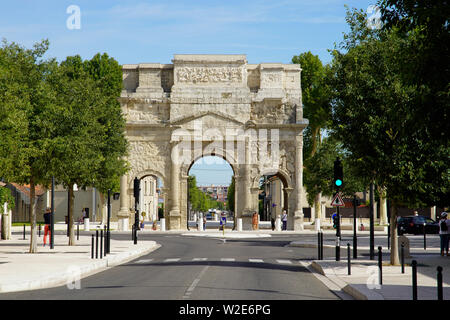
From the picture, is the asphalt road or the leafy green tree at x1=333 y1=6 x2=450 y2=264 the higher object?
the leafy green tree at x1=333 y1=6 x2=450 y2=264

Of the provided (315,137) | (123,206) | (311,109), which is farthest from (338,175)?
(315,137)

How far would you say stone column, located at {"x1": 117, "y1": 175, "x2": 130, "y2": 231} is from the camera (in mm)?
55594

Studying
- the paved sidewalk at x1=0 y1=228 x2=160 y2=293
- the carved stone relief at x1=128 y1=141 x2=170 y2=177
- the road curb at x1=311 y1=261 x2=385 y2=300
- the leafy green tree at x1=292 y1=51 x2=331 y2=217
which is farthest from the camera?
the leafy green tree at x1=292 y1=51 x2=331 y2=217

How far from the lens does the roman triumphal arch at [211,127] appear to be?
5584cm

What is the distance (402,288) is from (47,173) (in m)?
16.6

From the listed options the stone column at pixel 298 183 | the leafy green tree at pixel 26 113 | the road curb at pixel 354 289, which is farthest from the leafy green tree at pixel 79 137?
the stone column at pixel 298 183

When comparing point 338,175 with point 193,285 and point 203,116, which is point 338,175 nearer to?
point 193,285

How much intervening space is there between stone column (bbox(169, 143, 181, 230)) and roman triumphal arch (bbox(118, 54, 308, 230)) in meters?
0.09

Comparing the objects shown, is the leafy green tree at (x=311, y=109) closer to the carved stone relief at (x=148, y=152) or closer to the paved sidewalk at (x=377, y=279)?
the carved stone relief at (x=148, y=152)

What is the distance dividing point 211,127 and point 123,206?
34.1 ft

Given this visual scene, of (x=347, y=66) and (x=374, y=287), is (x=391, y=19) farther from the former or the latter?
(x=347, y=66)

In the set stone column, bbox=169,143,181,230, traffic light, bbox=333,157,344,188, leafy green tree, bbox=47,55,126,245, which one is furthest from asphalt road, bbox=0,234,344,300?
stone column, bbox=169,143,181,230

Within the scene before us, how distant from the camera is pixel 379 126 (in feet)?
67.2

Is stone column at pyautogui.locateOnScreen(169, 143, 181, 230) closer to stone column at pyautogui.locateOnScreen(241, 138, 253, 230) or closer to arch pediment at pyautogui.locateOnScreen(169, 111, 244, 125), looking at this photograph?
arch pediment at pyautogui.locateOnScreen(169, 111, 244, 125)
